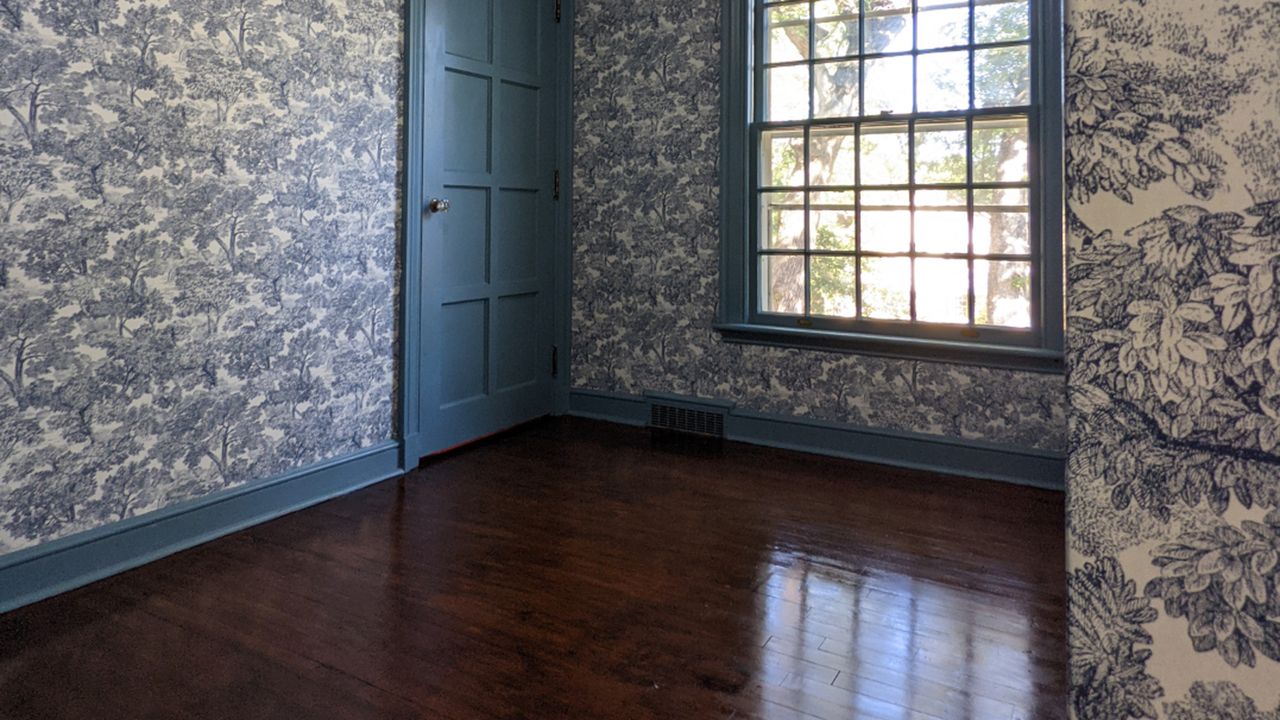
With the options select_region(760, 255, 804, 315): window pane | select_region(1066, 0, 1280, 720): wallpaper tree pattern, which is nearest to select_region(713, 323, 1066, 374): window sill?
select_region(760, 255, 804, 315): window pane

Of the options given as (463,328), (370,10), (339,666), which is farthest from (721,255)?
(339,666)

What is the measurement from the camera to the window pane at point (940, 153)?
371 cm

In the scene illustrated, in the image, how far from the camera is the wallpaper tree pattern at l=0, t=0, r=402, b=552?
236 centimetres

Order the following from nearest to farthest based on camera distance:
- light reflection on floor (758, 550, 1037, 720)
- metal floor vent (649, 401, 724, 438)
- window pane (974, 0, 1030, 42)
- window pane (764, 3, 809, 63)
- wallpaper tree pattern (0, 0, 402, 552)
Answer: light reflection on floor (758, 550, 1037, 720)
wallpaper tree pattern (0, 0, 402, 552)
window pane (974, 0, 1030, 42)
window pane (764, 3, 809, 63)
metal floor vent (649, 401, 724, 438)

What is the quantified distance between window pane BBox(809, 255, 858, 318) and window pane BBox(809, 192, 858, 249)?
5cm

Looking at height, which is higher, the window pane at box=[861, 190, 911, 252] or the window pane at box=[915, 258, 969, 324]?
the window pane at box=[861, 190, 911, 252]

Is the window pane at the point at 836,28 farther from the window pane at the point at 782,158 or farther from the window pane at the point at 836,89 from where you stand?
the window pane at the point at 782,158

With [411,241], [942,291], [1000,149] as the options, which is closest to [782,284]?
[942,291]

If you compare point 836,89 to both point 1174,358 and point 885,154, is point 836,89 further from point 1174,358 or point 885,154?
point 1174,358

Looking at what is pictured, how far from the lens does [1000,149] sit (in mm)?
3633

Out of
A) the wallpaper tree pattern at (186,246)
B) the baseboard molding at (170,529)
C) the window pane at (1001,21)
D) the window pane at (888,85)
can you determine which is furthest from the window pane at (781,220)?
the baseboard molding at (170,529)

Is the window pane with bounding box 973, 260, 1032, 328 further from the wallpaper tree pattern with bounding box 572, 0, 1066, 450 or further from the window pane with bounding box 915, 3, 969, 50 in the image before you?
the window pane with bounding box 915, 3, 969, 50

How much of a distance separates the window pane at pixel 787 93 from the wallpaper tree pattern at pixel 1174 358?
327 cm

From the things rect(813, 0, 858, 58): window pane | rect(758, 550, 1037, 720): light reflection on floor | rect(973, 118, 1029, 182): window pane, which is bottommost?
rect(758, 550, 1037, 720): light reflection on floor
